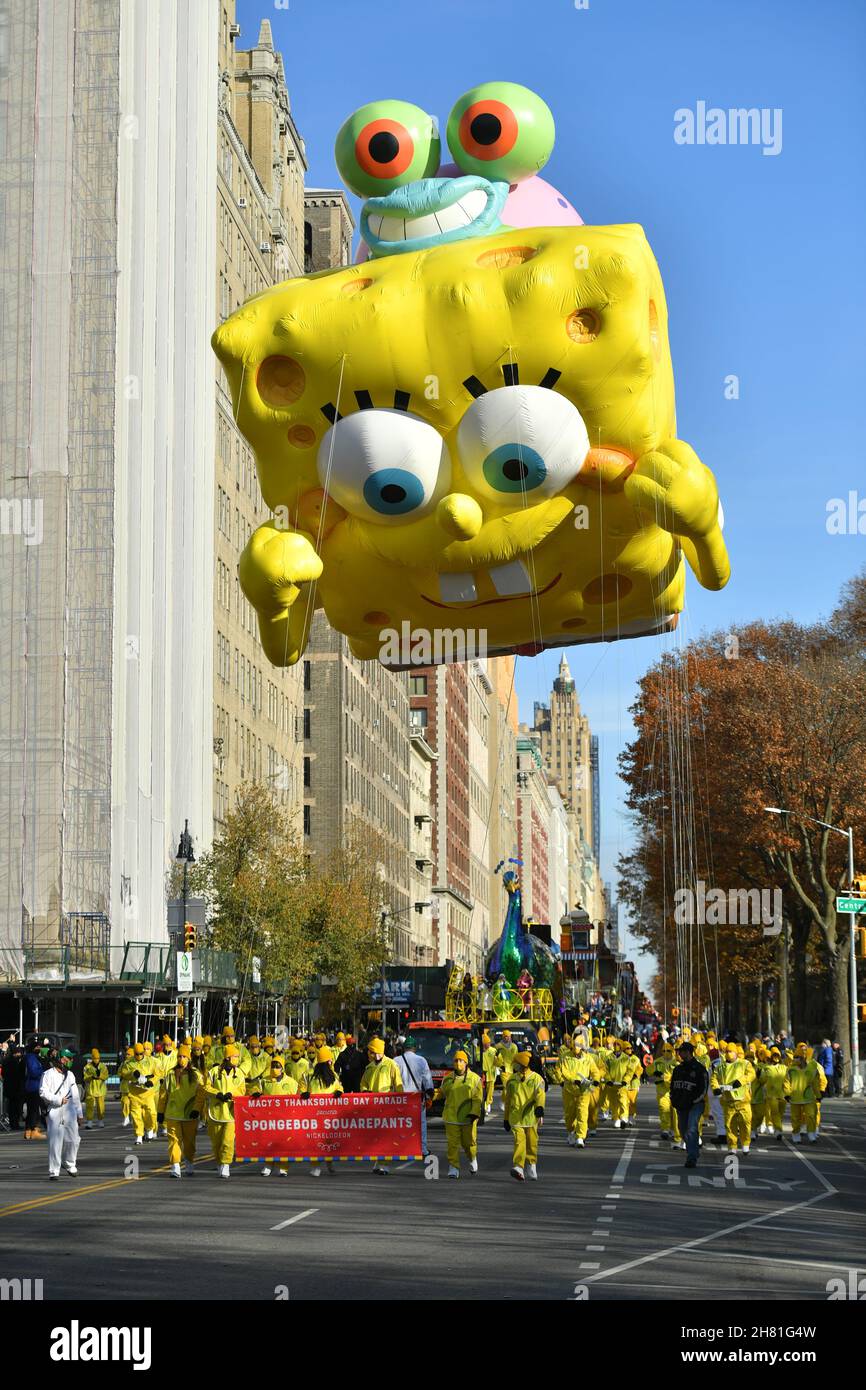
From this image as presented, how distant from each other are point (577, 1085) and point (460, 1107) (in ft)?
18.6

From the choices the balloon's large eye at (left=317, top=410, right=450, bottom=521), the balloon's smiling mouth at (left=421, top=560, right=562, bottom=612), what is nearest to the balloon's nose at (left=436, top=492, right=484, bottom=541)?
the balloon's large eye at (left=317, top=410, right=450, bottom=521)

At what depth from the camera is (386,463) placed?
12.6 metres

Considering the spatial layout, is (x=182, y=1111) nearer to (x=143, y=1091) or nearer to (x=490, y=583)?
(x=143, y=1091)

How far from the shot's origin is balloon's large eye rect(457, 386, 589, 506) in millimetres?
12484

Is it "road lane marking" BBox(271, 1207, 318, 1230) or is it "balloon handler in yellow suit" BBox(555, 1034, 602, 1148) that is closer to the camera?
"road lane marking" BBox(271, 1207, 318, 1230)

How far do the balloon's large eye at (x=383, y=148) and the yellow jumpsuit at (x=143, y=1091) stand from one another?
17146mm

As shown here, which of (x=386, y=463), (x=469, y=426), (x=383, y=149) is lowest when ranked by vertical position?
(x=386, y=463)

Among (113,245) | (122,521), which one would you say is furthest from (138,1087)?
(113,245)

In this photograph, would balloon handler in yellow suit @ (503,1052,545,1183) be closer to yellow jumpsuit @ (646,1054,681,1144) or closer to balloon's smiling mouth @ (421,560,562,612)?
yellow jumpsuit @ (646,1054,681,1144)

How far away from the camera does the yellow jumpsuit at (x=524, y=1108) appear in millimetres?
21266

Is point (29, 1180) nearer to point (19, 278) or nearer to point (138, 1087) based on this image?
point (138, 1087)

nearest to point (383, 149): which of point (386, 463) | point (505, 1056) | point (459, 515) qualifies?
point (386, 463)

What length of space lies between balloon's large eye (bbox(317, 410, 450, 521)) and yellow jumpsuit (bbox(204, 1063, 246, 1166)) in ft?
37.8

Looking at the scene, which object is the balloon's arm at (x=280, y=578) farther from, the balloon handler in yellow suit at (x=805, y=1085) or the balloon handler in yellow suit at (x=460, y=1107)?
the balloon handler in yellow suit at (x=805, y=1085)
